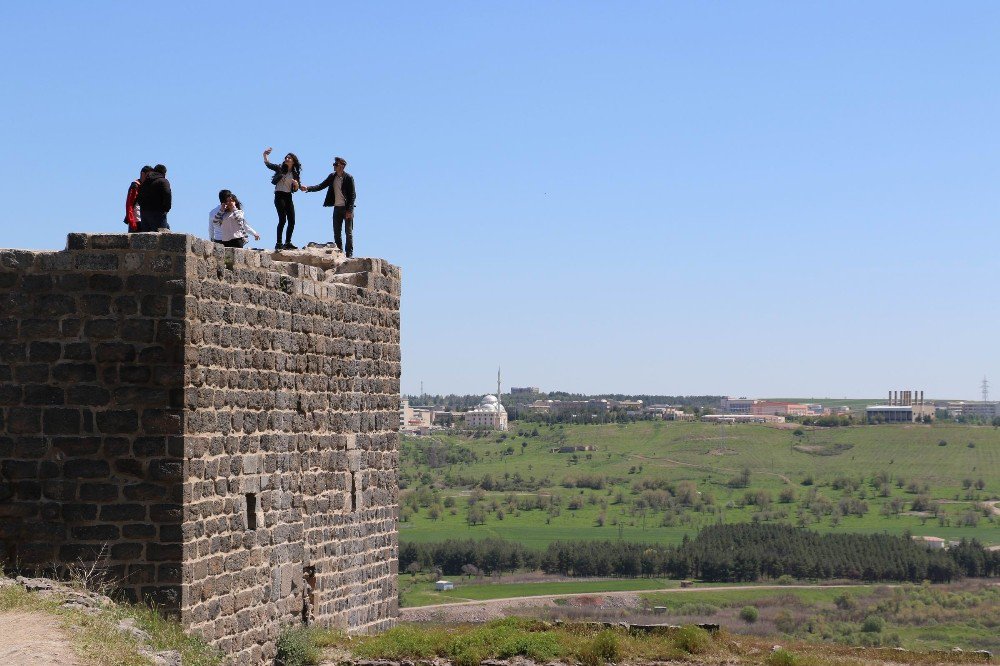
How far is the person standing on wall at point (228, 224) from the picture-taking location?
→ 40.5 ft

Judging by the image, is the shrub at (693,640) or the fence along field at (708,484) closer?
the shrub at (693,640)

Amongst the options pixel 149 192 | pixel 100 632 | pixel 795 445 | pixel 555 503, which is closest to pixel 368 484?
pixel 149 192

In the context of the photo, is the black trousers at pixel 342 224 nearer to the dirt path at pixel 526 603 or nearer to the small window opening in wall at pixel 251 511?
the small window opening in wall at pixel 251 511

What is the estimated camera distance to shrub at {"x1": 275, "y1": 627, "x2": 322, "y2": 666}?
442 inches

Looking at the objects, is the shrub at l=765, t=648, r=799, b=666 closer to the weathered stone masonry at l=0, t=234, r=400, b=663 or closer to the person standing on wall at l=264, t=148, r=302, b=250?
the weathered stone masonry at l=0, t=234, r=400, b=663

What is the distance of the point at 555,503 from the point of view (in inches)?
5625

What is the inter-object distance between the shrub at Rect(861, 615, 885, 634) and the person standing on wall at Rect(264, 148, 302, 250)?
64098 millimetres

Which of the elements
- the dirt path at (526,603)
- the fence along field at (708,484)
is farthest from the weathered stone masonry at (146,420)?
the fence along field at (708,484)

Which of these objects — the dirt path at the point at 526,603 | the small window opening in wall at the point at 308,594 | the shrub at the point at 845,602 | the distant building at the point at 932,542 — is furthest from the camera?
the distant building at the point at 932,542

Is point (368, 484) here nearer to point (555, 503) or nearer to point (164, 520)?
point (164, 520)

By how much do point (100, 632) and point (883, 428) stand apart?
198206 mm

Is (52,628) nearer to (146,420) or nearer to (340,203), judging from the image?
(146,420)

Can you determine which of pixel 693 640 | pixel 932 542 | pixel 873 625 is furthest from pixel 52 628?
pixel 932 542

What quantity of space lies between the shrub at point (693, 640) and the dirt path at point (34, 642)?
506cm
